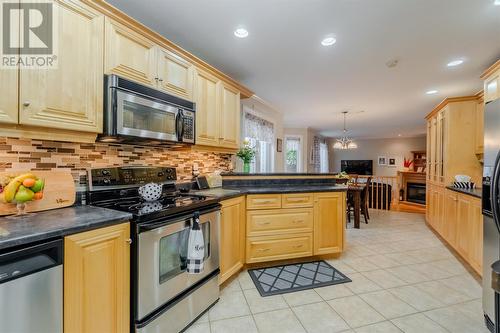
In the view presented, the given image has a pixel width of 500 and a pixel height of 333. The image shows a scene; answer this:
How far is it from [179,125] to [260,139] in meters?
2.85

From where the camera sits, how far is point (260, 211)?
2803 mm

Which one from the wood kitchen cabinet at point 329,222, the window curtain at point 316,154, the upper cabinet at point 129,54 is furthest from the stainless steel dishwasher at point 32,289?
the window curtain at point 316,154

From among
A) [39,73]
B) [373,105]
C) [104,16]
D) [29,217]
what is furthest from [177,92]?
[373,105]

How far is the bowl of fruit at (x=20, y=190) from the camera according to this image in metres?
1.32

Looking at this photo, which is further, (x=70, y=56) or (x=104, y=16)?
(x=104, y=16)

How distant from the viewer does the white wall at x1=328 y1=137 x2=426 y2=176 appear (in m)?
9.91

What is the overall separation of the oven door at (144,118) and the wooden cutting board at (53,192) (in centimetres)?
47

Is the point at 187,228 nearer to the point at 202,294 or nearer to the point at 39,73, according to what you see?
the point at 202,294

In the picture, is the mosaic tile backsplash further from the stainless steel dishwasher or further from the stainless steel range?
the stainless steel dishwasher

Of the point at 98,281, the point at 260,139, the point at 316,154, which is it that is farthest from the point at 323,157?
the point at 98,281

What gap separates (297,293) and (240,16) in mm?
2538

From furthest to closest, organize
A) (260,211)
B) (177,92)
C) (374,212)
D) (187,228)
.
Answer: (374,212) → (260,211) → (177,92) → (187,228)

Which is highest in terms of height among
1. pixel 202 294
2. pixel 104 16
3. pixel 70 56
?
pixel 104 16

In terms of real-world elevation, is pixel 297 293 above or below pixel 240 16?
below
